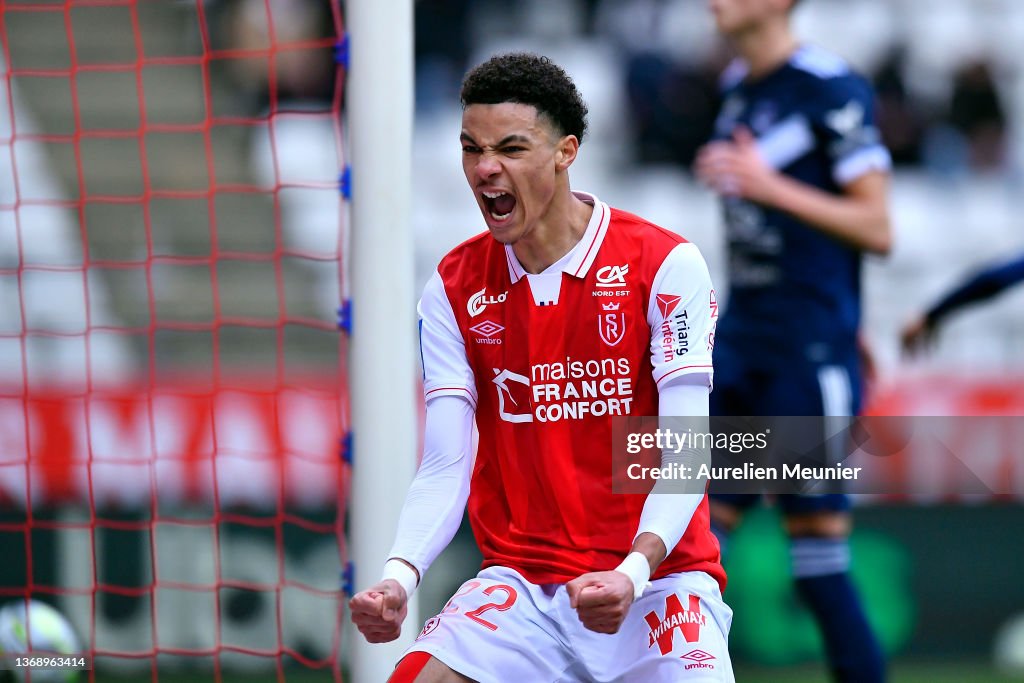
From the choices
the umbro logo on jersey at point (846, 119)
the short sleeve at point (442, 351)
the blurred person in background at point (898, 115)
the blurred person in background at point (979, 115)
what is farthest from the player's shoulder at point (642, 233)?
the blurred person in background at point (979, 115)

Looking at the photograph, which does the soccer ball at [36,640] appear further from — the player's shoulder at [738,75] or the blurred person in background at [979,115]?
the blurred person in background at [979,115]

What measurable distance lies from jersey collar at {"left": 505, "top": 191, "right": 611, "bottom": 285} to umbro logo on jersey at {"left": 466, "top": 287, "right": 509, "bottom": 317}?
38mm

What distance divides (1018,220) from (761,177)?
3.94 meters

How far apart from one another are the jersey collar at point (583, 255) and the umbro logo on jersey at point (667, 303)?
152 millimetres

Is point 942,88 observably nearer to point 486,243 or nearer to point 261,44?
point 261,44

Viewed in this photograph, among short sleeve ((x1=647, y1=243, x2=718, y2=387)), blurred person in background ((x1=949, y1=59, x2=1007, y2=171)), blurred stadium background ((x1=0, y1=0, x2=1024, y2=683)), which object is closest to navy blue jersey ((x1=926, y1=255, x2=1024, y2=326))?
blurred stadium background ((x1=0, y1=0, x2=1024, y2=683))

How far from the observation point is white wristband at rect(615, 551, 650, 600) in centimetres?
224

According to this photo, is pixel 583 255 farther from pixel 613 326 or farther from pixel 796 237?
pixel 796 237

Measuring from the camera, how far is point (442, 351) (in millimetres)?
2660

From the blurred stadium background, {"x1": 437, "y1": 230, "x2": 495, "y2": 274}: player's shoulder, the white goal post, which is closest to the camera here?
{"x1": 437, "y1": 230, "x2": 495, "y2": 274}: player's shoulder

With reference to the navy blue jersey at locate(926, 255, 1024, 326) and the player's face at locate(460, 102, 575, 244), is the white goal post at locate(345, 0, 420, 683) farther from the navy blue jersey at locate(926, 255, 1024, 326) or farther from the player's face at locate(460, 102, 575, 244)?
the navy blue jersey at locate(926, 255, 1024, 326)

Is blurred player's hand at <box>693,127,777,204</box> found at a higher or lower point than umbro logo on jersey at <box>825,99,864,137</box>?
lower

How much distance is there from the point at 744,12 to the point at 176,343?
3.57m

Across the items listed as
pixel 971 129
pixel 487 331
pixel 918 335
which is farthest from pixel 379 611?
pixel 971 129
